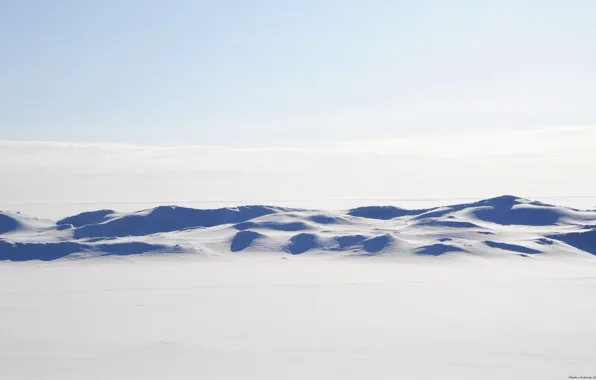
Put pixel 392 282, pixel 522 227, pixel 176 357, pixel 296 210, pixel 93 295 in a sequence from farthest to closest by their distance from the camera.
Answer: pixel 296 210, pixel 522 227, pixel 392 282, pixel 93 295, pixel 176 357

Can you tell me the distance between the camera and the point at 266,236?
4867 inches

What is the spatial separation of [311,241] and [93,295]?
56.2 metres

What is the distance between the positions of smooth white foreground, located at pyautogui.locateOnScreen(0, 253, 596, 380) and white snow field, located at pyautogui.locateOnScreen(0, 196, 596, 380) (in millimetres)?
220

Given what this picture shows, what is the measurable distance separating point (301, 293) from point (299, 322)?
58.6ft

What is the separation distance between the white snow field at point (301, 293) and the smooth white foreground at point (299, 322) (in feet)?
0.72

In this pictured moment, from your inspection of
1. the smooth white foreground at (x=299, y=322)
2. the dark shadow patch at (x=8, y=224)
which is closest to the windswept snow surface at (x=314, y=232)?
the dark shadow patch at (x=8, y=224)

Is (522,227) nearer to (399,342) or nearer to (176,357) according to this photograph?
(399,342)

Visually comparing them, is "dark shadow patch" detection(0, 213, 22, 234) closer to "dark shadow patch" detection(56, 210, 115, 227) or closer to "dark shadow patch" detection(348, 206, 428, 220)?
"dark shadow patch" detection(56, 210, 115, 227)

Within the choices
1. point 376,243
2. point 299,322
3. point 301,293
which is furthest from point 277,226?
point 299,322

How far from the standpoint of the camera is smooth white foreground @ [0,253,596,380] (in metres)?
37.9

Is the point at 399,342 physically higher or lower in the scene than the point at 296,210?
lower

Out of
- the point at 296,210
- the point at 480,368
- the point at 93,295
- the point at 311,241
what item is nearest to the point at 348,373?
the point at 480,368

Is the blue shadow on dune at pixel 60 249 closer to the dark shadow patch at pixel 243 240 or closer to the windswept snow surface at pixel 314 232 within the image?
the windswept snow surface at pixel 314 232

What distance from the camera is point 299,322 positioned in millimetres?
53594
